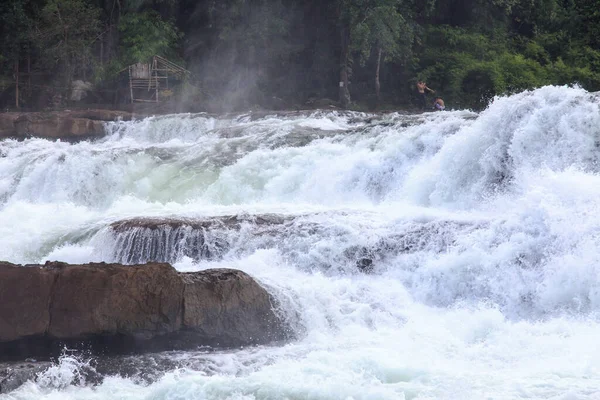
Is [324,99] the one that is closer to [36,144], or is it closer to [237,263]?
[36,144]

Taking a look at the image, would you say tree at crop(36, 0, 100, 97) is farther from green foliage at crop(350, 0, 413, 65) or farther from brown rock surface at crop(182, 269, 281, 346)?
brown rock surface at crop(182, 269, 281, 346)

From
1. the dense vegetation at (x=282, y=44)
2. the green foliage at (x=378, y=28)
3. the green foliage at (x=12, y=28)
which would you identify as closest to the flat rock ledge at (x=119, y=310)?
the green foliage at (x=378, y=28)

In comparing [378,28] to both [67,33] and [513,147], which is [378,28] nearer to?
[67,33]

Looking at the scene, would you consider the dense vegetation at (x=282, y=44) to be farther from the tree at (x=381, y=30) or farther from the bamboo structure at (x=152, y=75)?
the bamboo structure at (x=152, y=75)

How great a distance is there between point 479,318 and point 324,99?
18.1 m

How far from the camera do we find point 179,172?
18641 millimetres

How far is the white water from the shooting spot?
8.91 meters

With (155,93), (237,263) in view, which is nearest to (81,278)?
(237,263)

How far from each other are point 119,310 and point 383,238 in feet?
14.0

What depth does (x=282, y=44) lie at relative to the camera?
3003cm

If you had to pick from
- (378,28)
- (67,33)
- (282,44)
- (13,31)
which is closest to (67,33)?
(67,33)

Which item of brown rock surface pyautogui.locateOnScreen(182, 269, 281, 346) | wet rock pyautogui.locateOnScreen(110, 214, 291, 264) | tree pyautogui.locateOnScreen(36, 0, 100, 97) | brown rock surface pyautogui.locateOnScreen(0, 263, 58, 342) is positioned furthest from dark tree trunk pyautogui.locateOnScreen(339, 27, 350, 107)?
brown rock surface pyautogui.locateOnScreen(0, 263, 58, 342)

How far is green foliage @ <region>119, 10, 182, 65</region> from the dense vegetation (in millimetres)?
48

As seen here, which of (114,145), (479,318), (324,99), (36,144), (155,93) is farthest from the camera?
(155,93)
